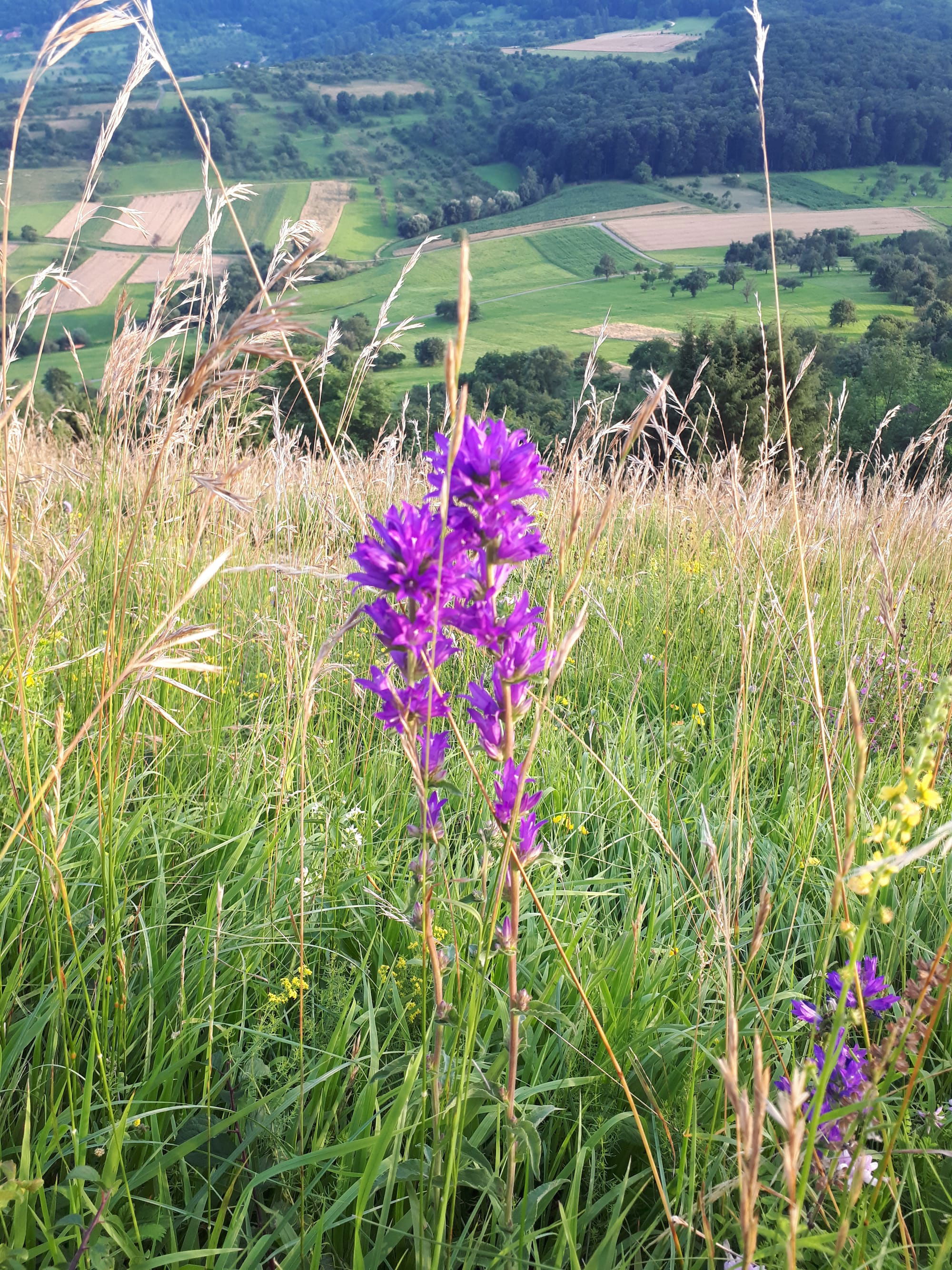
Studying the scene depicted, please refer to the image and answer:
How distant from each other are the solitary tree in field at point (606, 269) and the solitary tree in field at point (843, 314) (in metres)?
24.0

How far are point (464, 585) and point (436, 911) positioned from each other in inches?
38.8

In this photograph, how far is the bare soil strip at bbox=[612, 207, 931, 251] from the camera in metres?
70.5

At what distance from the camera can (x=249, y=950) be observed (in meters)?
1.70

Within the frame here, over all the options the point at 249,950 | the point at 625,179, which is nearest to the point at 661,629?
the point at 249,950

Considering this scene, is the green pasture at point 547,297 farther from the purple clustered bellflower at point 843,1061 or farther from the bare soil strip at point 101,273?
the purple clustered bellflower at point 843,1061

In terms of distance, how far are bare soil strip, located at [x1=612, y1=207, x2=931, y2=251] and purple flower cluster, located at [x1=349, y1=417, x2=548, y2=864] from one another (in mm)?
79157

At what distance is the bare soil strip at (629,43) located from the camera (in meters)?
130

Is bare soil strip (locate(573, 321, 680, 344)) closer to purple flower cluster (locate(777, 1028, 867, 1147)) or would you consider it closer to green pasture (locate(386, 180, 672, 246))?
green pasture (locate(386, 180, 672, 246))

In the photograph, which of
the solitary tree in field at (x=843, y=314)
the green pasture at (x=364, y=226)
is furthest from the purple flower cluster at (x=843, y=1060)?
the green pasture at (x=364, y=226)

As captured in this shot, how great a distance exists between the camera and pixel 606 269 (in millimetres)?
70125

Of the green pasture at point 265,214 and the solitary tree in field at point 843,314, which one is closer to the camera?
the solitary tree in field at point 843,314

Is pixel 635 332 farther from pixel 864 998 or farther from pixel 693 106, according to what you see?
pixel 693 106

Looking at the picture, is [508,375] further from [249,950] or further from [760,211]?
[760,211]

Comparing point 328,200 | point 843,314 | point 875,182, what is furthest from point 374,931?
point 875,182
